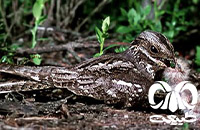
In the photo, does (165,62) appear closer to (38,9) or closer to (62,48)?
(62,48)

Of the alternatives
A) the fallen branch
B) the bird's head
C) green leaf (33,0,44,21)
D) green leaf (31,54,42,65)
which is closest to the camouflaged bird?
the bird's head

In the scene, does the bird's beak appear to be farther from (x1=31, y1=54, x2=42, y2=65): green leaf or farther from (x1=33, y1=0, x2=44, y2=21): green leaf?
(x1=33, y1=0, x2=44, y2=21): green leaf

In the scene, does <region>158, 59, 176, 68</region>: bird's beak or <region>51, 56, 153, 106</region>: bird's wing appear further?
<region>158, 59, 176, 68</region>: bird's beak

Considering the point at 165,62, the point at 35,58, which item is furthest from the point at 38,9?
the point at 165,62

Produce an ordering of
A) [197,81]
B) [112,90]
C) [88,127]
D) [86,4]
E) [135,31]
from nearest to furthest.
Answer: [88,127] → [112,90] → [197,81] → [135,31] → [86,4]

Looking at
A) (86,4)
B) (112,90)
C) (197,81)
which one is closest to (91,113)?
(112,90)

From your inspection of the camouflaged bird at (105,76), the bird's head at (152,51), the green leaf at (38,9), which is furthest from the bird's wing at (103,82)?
the green leaf at (38,9)

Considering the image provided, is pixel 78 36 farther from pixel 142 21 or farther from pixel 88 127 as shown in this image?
pixel 88 127

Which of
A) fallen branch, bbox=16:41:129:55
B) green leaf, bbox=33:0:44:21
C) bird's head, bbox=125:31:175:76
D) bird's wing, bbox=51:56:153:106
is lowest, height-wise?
bird's wing, bbox=51:56:153:106
